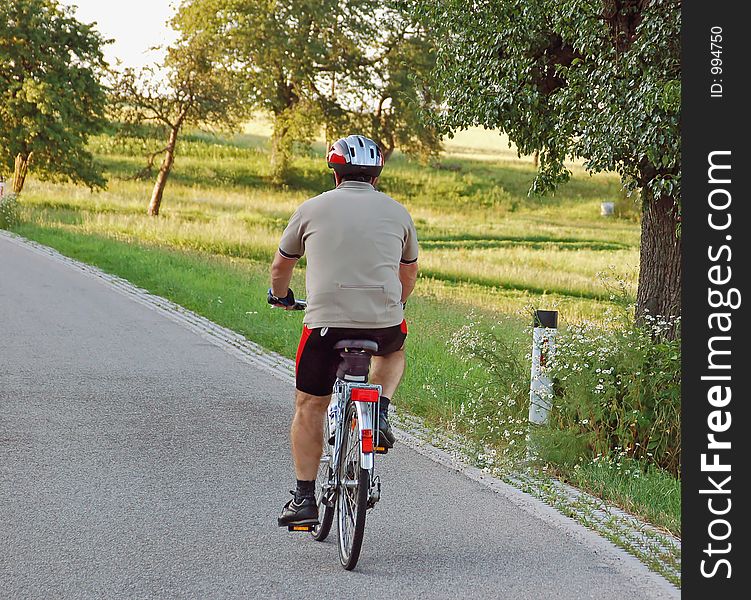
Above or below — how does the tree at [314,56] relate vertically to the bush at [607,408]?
above

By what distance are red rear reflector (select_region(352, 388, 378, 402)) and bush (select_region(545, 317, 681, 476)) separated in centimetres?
270

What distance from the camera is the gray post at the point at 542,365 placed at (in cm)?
823

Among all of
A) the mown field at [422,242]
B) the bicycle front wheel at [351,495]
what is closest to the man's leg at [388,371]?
the bicycle front wheel at [351,495]

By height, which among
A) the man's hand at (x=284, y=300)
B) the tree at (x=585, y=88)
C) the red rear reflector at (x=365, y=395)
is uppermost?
the tree at (x=585, y=88)

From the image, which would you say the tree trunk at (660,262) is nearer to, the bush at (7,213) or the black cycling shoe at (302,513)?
the black cycling shoe at (302,513)

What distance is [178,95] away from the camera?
4444 cm

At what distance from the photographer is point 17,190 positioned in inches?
1849

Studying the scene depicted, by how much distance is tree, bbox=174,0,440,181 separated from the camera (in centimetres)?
5441

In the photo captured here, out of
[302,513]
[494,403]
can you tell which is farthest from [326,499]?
[494,403]

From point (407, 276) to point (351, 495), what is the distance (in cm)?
121

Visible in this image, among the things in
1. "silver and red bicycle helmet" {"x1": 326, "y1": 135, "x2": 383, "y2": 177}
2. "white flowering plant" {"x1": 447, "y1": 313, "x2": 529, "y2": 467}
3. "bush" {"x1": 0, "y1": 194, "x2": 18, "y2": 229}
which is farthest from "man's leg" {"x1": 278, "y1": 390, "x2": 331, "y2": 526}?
"bush" {"x1": 0, "y1": 194, "x2": 18, "y2": 229}

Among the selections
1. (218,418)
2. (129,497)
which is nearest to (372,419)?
(129,497)

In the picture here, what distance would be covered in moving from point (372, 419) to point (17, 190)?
145ft

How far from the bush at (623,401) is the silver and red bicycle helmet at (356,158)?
114 inches
